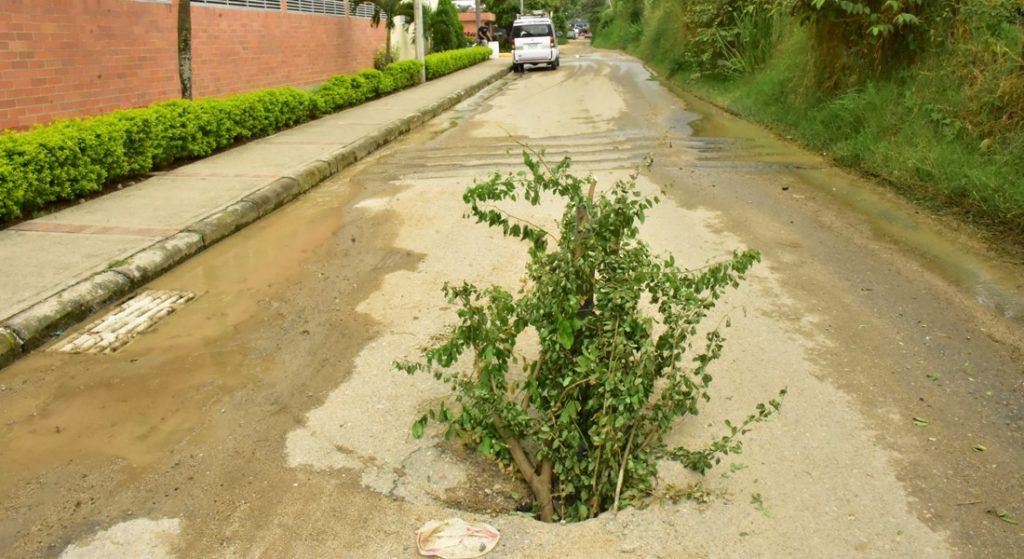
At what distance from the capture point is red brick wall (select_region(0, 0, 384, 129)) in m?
9.20

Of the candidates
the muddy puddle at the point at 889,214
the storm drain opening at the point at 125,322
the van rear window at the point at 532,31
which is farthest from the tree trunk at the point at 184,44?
the van rear window at the point at 532,31

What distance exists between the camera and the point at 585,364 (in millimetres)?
3094

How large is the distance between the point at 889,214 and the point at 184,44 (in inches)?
328

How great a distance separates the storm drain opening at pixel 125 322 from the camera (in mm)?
4785

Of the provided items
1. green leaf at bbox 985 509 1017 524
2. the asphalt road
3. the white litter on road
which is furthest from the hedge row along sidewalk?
green leaf at bbox 985 509 1017 524

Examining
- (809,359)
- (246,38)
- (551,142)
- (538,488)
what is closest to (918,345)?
(809,359)

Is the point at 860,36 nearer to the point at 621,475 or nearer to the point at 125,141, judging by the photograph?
the point at 125,141

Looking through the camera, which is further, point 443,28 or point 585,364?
point 443,28

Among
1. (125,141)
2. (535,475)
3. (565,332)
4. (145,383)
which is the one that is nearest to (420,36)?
(125,141)

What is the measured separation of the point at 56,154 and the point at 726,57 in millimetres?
14602

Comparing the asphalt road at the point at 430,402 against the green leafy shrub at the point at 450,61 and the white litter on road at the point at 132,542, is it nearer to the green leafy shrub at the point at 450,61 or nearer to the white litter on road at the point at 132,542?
the white litter on road at the point at 132,542

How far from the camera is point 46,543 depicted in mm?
2996

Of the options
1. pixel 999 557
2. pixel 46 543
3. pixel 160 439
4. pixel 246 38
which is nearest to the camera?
pixel 999 557

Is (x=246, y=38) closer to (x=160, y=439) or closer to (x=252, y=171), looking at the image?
(x=252, y=171)
